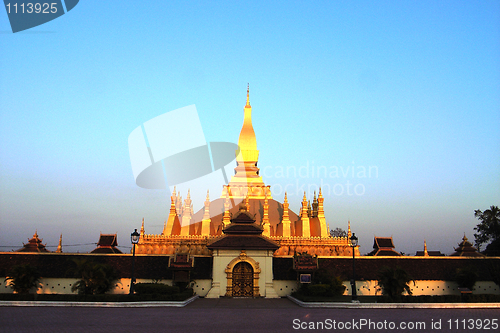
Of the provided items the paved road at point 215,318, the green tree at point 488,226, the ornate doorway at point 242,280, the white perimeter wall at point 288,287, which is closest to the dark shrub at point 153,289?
the paved road at point 215,318

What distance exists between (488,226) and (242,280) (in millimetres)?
44051

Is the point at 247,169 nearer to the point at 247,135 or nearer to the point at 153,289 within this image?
the point at 247,135

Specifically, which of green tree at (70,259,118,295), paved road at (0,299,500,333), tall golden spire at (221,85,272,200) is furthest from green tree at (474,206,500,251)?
green tree at (70,259,118,295)

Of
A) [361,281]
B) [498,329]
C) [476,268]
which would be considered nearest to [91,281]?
[361,281]

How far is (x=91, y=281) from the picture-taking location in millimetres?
25688

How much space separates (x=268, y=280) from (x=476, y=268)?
14.8 m

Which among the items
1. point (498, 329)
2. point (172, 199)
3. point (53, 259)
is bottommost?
point (498, 329)

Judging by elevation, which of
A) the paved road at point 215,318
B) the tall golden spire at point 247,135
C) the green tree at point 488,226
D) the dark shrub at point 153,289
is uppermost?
the tall golden spire at point 247,135

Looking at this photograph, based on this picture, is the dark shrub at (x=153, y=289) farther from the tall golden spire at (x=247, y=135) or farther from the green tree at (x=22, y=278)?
the tall golden spire at (x=247, y=135)

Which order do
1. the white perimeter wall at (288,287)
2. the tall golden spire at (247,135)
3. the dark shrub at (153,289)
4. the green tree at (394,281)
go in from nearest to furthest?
1. the dark shrub at (153,289)
2. the green tree at (394,281)
3. the white perimeter wall at (288,287)
4. the tall golden spire at (247,135)

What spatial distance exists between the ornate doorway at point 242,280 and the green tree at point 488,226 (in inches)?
1662

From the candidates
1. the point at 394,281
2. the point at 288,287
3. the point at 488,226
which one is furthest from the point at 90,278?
the point at 488,226

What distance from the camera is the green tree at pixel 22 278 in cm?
2683

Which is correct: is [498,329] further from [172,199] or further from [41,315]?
[172,199]
